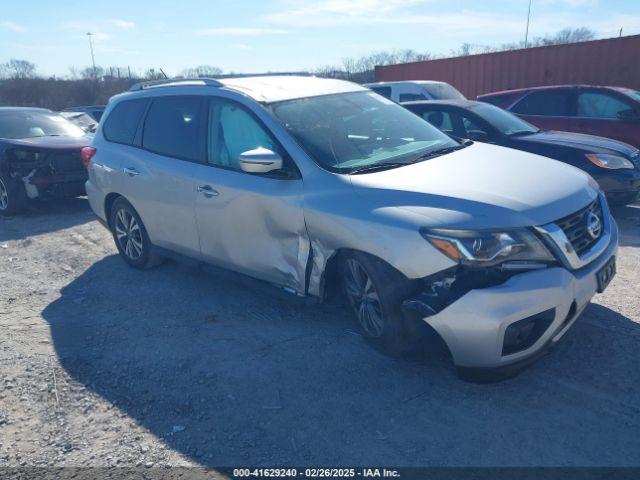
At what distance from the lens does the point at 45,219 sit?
8.04 m

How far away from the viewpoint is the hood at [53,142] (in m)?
7.85

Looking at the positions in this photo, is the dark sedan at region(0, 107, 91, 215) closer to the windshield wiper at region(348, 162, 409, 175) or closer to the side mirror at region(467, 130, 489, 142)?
the side mirror at region(467, 130, 489, 142)

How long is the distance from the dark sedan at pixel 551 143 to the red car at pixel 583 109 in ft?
5.23

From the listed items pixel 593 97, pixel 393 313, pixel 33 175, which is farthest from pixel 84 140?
pixel 593 97

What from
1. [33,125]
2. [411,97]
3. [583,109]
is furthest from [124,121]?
[411,97]

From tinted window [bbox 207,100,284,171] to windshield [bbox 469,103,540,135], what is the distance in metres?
3.97

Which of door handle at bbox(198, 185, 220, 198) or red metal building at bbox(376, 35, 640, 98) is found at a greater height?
red metal building at bbox(376, 35, 640, 98)

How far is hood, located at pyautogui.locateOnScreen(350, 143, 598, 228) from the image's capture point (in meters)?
2.89

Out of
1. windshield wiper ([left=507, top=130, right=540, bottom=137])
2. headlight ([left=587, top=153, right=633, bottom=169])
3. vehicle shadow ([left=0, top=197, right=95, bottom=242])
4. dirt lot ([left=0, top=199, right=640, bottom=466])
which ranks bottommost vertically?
vehicle shadow ([left=0, top=197, right=95, bottom=242])

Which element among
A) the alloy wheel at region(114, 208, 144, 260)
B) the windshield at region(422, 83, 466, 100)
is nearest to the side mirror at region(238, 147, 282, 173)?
the alloy wheel at region(114, 208, 144, 260)

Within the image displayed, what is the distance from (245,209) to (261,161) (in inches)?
20.2

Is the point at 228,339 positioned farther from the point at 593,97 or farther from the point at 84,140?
the point at 593,97

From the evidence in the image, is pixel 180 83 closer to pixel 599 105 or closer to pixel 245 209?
pixel 245 209

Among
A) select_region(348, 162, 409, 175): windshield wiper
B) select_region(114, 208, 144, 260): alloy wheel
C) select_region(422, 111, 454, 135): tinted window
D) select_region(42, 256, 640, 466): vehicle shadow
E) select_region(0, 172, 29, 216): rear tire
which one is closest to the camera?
select_region(42, 256, 640, 466): vehicle shadow
